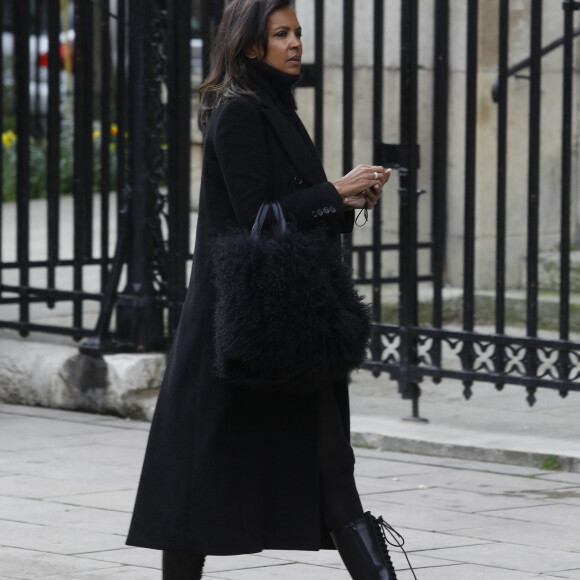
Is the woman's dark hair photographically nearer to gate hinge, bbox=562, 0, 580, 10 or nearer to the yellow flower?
gate hinge, bbox=562, 0, 580, 10

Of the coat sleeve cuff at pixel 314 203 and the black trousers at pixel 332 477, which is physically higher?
the coat sleeve cuff at pixel 314 203

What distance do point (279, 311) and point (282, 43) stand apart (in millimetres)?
711

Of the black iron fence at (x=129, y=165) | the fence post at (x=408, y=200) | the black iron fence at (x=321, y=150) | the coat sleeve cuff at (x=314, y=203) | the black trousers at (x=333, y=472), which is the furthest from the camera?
the black iron fence at (x=129, y=165)

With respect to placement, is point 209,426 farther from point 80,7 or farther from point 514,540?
point 80,7

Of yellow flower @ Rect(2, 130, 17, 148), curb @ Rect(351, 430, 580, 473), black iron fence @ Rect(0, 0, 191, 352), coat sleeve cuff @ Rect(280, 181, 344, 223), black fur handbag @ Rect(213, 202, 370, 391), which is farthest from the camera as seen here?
yellow flower @ Rect(2, 130, 17, 148)

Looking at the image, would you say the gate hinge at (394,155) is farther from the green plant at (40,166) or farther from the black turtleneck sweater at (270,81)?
the green plant at (40,166)

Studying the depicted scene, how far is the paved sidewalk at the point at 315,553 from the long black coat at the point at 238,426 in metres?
0.77

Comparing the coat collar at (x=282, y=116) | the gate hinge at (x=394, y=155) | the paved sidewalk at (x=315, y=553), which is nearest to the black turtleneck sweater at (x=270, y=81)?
the coat collar at (x=282, y=116)

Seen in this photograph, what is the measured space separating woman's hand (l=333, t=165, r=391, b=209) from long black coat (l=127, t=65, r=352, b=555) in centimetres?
4

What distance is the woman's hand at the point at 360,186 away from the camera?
3789 millimetres

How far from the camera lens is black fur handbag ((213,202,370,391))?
3602mm

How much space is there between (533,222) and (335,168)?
9.99 feet

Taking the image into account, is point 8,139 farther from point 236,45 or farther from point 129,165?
point 236,45

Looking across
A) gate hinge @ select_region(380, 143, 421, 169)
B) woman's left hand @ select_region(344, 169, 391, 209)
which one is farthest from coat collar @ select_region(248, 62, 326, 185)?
gate hinge @ select_region(380, 143, 421, 169)
